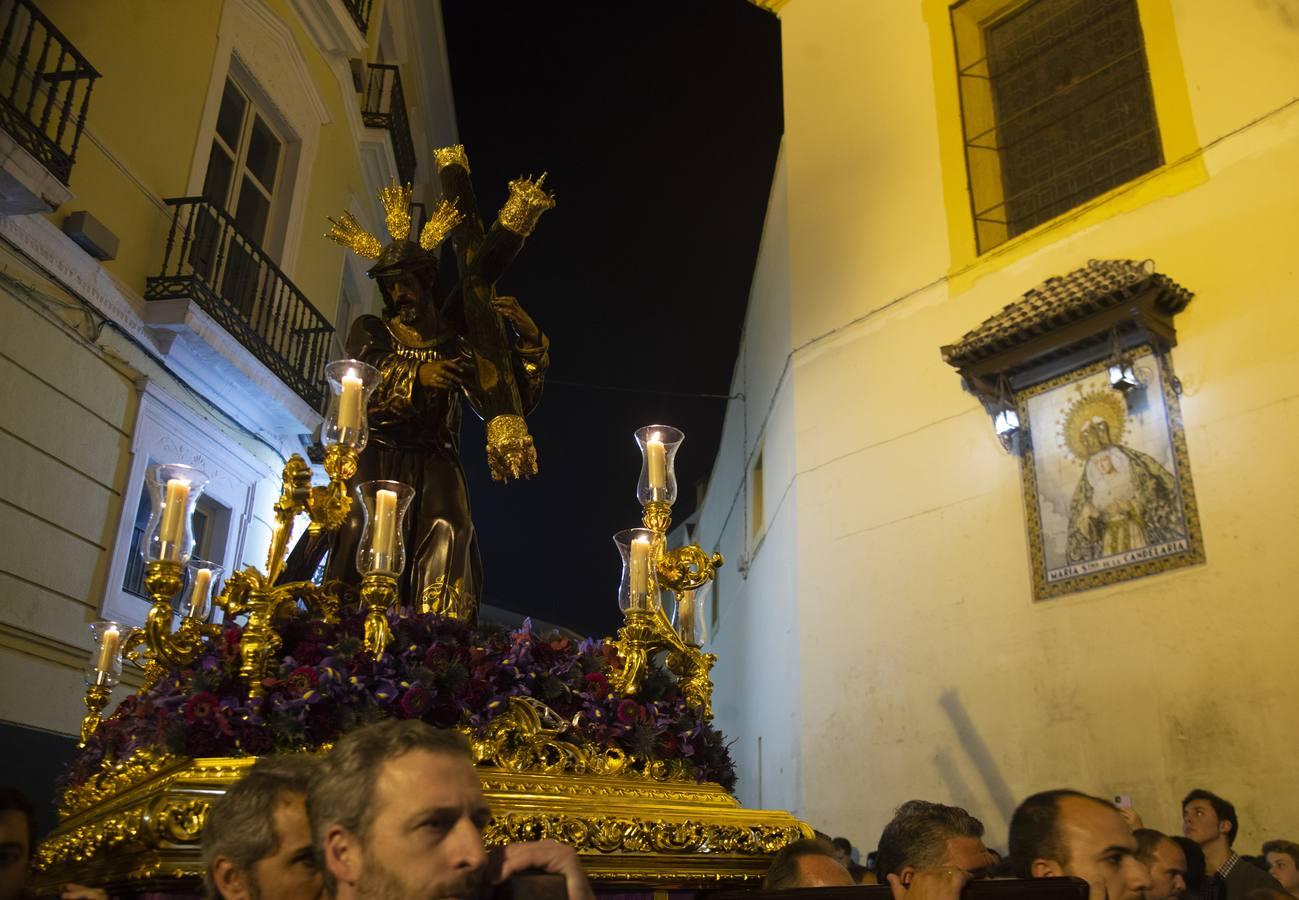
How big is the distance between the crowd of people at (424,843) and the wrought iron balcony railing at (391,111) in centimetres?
1025

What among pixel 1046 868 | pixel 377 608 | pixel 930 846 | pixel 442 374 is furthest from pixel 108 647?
pixel 1046 868

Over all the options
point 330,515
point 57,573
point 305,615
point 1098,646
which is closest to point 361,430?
point 330,515

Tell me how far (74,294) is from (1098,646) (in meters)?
6.63

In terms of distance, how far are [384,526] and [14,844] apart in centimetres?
117

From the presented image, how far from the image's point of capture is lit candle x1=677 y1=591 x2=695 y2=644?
3.03 meters

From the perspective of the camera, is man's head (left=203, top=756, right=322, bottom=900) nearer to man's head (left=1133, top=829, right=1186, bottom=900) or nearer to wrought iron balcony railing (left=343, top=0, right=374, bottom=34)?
man's head (left=1133, top=829, right=1186, bottom=900)

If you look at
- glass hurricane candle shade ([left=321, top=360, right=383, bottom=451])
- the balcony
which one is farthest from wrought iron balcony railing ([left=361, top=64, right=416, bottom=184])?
glass hurricane candle shade ([left=321, top=360, right=383, bottom=451])

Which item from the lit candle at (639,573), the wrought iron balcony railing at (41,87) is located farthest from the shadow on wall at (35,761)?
the lit candle at (639,573)

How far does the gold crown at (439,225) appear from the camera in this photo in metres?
Answer: 3.58

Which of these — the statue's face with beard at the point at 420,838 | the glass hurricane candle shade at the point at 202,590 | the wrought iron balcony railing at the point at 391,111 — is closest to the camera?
the statue's face with beard at the point at 420,838

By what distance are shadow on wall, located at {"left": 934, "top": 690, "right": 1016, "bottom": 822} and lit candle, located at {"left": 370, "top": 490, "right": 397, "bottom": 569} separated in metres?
5.30

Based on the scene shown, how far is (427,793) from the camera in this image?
1354mm

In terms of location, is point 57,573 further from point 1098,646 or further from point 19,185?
point 1098,646

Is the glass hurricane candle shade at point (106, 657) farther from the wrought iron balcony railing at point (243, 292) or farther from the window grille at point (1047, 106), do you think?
the window grille at point (1047, 106)
